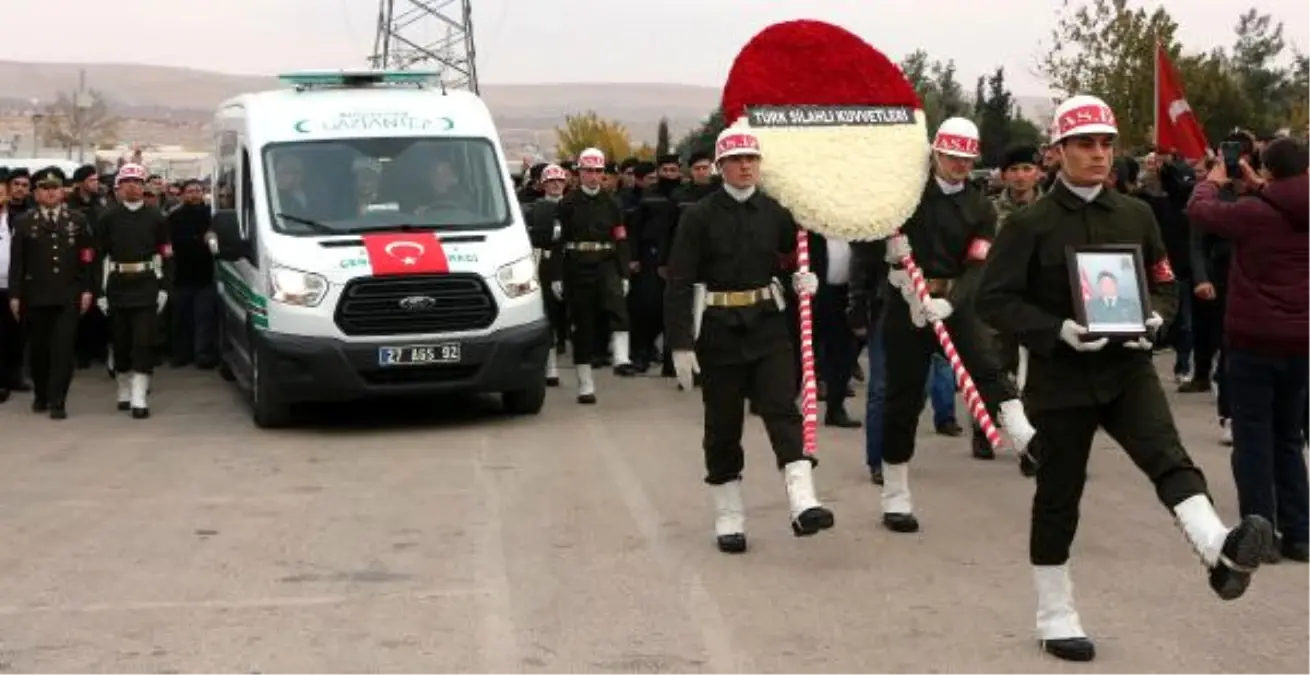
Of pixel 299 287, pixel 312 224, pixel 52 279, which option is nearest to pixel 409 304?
pixel 299 287

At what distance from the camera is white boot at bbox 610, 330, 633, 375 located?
17234 mm

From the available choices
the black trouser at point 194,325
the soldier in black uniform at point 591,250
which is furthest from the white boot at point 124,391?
the soldier in black uniform at point 591,250

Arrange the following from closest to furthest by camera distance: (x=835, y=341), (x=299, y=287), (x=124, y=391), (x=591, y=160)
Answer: (x=299, y=287) < (x=835, y=341) < (x=124, y=391) < (x=591, y=160)

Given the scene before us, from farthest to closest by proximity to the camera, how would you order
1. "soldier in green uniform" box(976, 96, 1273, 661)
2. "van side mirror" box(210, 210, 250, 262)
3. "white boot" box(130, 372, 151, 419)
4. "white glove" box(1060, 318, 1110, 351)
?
"white boot" box(130, 372, 151, 419) → "van side mirror" box(210, 210, 250, 262) → "soldier in green uniform" box(976, 96, 1273, 661) → "white glove" box(1060, 318, 1110, 351)

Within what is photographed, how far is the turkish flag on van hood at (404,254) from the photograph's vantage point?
12984 millimetres

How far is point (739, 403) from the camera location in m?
8.67

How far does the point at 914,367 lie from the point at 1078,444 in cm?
264

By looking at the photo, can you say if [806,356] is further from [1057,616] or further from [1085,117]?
[1085,117]

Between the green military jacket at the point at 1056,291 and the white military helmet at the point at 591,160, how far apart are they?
9480 mm

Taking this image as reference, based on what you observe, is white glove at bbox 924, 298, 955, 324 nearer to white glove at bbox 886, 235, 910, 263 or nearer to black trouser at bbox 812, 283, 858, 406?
white glove at bbox 886, 235, 910, 263

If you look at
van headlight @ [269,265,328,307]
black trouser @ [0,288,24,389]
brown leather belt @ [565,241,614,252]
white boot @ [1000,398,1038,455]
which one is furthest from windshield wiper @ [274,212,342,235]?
white boot @ [1000,398,1038,455]

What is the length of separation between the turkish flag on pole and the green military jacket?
7.30 m

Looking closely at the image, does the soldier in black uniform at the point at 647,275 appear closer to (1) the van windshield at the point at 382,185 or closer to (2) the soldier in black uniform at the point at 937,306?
(1) the van windshield at the point at 382,185

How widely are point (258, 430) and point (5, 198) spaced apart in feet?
15.3
